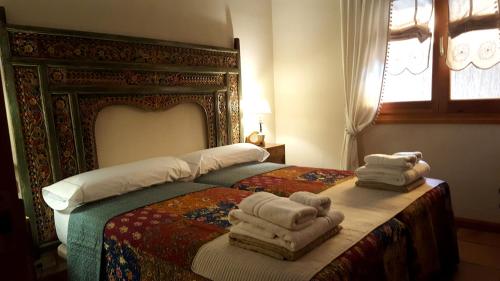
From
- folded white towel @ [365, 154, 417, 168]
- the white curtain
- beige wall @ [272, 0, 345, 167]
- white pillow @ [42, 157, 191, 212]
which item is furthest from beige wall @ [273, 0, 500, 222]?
white pillow @ [42, 157, 191, 212]

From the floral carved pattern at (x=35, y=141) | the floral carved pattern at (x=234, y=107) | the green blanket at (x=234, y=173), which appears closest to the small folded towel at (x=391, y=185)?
the green blanket at (x=234, y=173)

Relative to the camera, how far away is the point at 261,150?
130 inches

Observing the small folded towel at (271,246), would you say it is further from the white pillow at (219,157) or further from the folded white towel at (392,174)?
the white pillow at (219,157)

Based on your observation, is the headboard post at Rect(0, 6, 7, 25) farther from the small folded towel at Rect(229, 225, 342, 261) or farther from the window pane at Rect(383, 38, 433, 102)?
the window pane at Rect(383, 38, 433, 102)

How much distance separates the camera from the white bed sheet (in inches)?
81.0

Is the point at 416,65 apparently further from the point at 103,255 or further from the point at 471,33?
the point at 103,255

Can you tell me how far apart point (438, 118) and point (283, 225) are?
245cm

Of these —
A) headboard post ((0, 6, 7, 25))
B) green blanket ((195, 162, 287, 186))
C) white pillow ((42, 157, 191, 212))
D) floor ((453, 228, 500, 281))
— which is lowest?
floor ((453, 228, 500, 281))

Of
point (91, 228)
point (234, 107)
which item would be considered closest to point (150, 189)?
point (91, 228)

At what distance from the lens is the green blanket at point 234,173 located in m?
2.60

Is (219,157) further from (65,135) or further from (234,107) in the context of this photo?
(65,135)

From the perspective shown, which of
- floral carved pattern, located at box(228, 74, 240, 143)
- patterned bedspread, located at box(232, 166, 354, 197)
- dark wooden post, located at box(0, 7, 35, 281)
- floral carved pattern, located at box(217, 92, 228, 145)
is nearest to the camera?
dark wooden post, located at box(0, 7, 35, 281)

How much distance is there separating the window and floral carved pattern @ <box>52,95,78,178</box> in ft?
9.06

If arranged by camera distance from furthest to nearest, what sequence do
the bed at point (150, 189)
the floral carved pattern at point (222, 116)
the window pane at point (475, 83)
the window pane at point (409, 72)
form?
the floral carved pattern at point (222, 116), the window pane at point (409, 72), the window pane at point (475, 83), the bed at point (150, 189)
